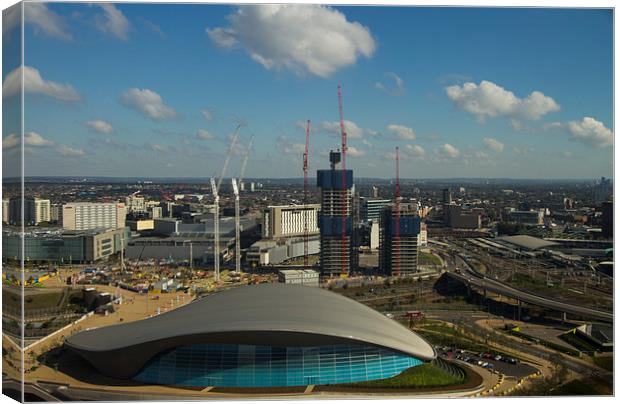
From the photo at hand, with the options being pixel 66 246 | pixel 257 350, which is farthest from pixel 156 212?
pixel 257 350

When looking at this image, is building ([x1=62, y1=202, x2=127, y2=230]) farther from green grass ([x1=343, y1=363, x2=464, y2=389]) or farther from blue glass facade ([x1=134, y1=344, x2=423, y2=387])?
green grass ([x1=343, y1=363, x2=464, y2=389])

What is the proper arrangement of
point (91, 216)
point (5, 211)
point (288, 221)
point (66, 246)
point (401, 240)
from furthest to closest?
1. point (288, 221)
2. point (91, 216)
3. point (66, 246)
4. point (401, 240)
5. point (5, 211)

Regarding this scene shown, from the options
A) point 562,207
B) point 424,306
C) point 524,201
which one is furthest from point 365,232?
point 524,201

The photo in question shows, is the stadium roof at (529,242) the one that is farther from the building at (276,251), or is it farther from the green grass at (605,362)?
the green grass at (605,362)

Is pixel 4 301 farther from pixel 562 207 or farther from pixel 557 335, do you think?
pixel 562 207

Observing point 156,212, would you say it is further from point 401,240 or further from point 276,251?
point 401,240

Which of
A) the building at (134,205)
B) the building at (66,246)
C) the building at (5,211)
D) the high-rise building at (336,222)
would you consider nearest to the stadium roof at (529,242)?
the high-rise building at (336,222)

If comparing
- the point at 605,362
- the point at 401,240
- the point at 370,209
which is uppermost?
the point at 370,209
